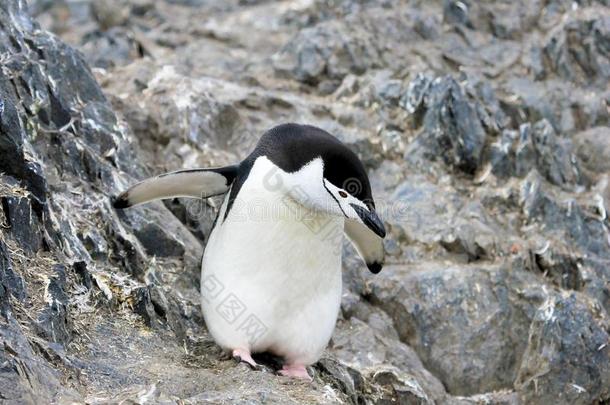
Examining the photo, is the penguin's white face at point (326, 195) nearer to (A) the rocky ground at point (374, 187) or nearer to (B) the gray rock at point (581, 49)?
(A) the rocky ground at point (374, 187)

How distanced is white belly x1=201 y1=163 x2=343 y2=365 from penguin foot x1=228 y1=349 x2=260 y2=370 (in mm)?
41

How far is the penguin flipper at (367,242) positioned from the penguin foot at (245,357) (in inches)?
51.7

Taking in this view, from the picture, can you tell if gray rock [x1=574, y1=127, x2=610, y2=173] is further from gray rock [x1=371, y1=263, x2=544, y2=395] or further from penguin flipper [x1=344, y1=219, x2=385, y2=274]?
penguin flipper [x1=344, y1=219, x2=385, y2=274]

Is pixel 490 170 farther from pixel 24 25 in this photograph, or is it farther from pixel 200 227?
pixel 24 25

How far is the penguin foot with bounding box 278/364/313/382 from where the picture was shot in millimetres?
5590

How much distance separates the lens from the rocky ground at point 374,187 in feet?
17.4

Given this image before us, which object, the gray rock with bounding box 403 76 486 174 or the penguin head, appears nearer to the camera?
the penguin head

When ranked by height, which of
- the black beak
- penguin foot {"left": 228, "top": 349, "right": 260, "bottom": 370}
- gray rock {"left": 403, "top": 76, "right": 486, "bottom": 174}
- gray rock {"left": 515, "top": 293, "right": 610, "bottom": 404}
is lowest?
gray rock {"left": 515, "top": 293, "right": 610, "bottom": 404}

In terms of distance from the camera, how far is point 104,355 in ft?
16.8

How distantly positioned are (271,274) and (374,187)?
4.21 metres

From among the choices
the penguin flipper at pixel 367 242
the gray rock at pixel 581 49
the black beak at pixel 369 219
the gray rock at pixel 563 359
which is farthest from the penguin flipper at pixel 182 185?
the gray rock at pixel 581 49

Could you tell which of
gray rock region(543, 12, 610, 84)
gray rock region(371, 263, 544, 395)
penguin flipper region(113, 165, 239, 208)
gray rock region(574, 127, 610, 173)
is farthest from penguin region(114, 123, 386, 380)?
gray rock region(543, 12, 610, 84)

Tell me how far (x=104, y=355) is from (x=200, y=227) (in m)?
2.95

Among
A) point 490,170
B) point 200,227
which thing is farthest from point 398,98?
point 200,227
